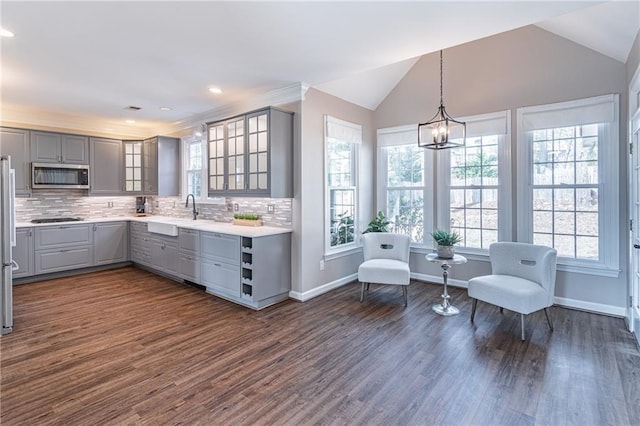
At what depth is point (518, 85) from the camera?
162 inches

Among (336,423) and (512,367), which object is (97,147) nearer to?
(336,423)

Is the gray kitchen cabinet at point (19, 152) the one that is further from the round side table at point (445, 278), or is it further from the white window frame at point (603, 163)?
the white window frame at point (603, 163)

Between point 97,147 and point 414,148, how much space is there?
213 inches

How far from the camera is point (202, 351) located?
2852 millimetres

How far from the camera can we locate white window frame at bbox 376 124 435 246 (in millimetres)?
4887

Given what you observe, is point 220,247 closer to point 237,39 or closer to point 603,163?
point 237,39

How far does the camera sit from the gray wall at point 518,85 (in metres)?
3.58

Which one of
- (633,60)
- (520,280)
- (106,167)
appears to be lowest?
(520,280)

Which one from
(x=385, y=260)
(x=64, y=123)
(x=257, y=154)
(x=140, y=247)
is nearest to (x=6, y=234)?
(x=257, y=154)

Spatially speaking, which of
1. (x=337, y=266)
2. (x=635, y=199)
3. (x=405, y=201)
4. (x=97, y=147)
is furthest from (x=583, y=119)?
(x=97, y=147)

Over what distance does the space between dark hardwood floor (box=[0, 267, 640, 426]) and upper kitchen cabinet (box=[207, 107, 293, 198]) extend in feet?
4.90

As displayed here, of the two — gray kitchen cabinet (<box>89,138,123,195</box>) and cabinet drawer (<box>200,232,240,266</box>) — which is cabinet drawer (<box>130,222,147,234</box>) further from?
cabinet drawer (<box>200,232,240,266</box>)

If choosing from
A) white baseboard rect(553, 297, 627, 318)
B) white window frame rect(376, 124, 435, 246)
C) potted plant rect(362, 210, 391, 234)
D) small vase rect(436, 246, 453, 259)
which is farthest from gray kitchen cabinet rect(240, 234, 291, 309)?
white baseboard rect(553, 297, 627, 318)

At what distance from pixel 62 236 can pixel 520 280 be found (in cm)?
640
